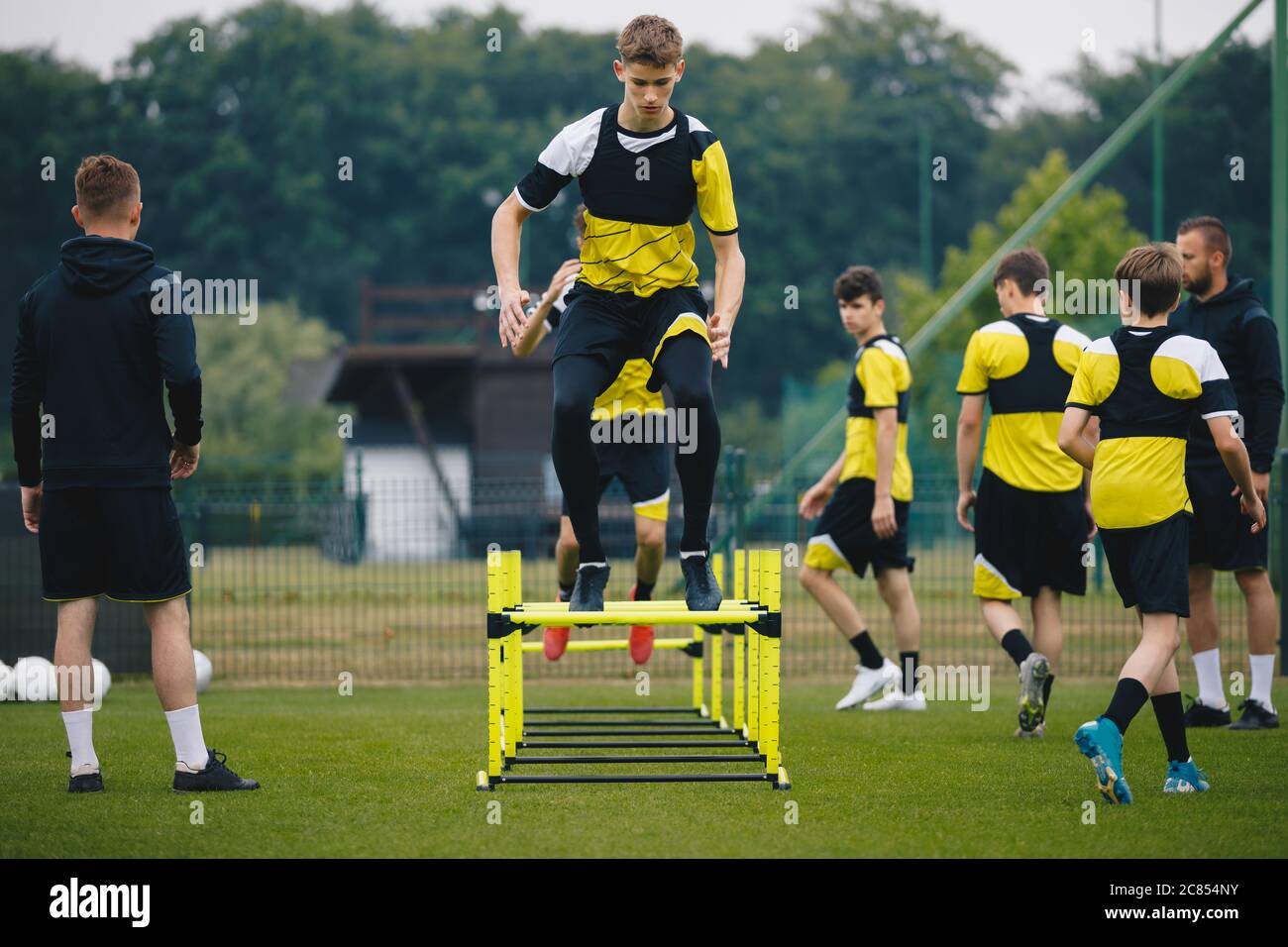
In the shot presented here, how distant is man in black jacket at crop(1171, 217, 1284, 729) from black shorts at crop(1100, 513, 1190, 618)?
1.59 meters

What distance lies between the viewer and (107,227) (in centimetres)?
610

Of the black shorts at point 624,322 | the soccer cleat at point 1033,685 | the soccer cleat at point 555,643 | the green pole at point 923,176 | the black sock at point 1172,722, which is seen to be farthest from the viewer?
the green pole at point 923,176

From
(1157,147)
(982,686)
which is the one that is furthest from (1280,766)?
(1157,147)

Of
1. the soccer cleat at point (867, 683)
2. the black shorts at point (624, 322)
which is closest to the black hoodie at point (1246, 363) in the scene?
the soccer cleat at point (867, 683)

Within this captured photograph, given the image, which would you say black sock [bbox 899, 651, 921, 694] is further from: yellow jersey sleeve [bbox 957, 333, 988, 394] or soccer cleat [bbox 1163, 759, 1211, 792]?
soccer cleat [bbox 1163, 759, 1211, 792]

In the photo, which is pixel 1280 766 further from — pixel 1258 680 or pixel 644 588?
pixel 644 588

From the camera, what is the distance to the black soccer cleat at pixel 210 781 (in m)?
6.13

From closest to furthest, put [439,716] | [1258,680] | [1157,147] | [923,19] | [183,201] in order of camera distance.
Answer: [1258,680], [439,716], [1157,147], [183,201], [923,19]

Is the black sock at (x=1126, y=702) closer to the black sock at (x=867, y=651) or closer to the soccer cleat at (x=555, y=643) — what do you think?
the soccer cleat at (x=555, y=643)

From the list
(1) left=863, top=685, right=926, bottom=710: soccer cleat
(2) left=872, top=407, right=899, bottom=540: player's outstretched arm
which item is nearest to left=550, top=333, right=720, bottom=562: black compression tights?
(2) left=872, top=407, right=899, bottom=540: player's outstretched arm

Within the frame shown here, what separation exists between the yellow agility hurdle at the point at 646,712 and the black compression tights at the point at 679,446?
328 mm

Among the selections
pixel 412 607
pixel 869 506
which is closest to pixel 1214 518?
pixel 869 506

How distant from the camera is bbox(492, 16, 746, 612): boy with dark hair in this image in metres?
6.04
